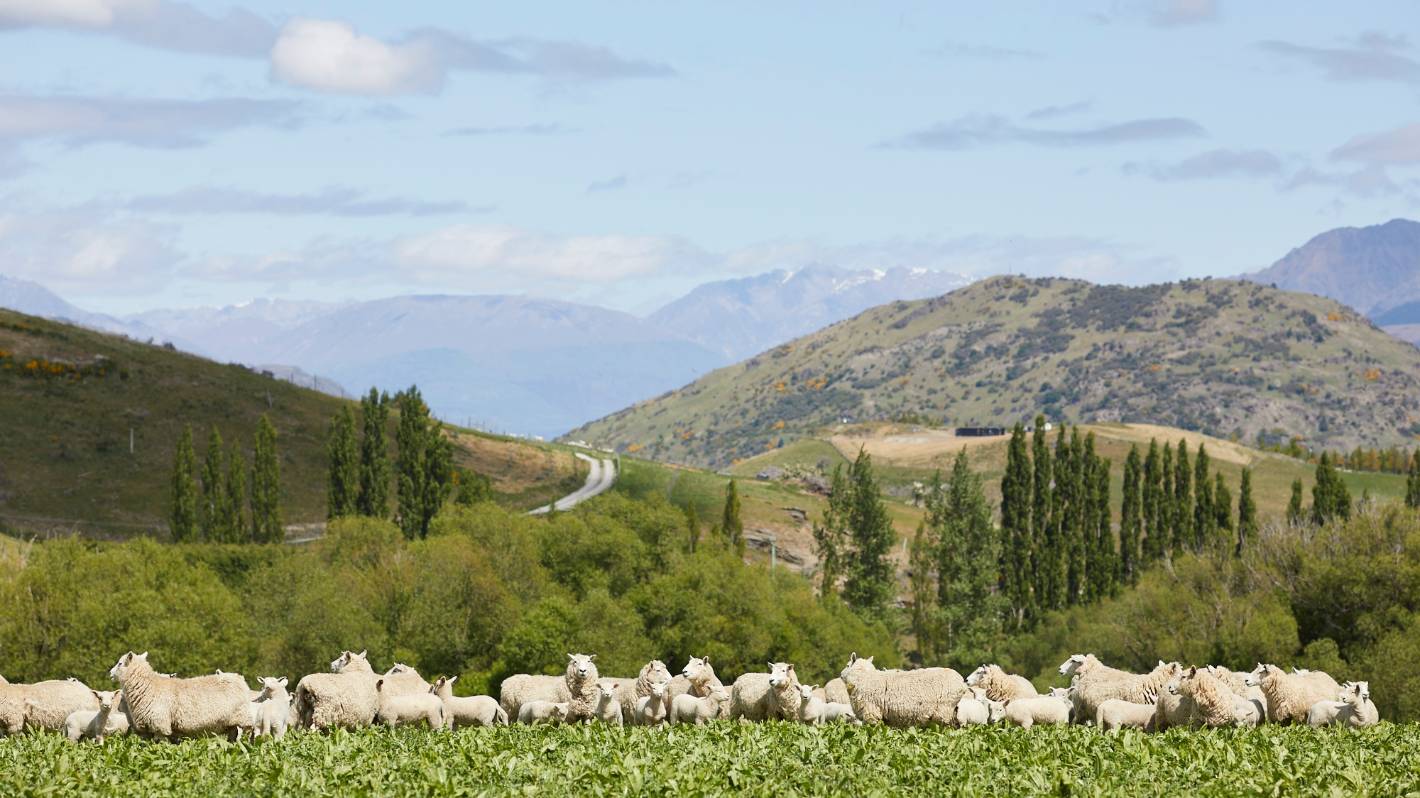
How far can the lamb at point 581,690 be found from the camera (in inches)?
1414

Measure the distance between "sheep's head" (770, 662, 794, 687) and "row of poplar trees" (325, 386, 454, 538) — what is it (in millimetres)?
91885

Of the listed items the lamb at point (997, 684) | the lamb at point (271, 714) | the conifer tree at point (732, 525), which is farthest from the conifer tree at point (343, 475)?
the lamb at point (997, 684)

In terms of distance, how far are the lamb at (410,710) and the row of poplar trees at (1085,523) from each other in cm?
10098

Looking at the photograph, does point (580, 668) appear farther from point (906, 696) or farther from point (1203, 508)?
point (1203, 508)

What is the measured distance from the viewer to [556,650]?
79.3 metres

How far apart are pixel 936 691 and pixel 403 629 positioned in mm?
59089

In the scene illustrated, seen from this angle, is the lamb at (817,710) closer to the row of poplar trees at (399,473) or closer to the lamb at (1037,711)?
the lamb at (1037,711)

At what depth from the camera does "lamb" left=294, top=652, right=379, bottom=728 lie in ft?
111

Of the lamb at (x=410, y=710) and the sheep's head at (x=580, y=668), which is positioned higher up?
the sheep's head at (x=580, y=668)

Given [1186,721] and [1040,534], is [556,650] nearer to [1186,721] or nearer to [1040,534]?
[1186,721]

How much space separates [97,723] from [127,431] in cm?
13064

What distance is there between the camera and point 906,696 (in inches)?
1390

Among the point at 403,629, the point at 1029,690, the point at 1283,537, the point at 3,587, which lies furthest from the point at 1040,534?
the point at 1029,690

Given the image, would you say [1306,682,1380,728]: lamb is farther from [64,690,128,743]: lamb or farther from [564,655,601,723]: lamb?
[64,690,128,743]: lamb
